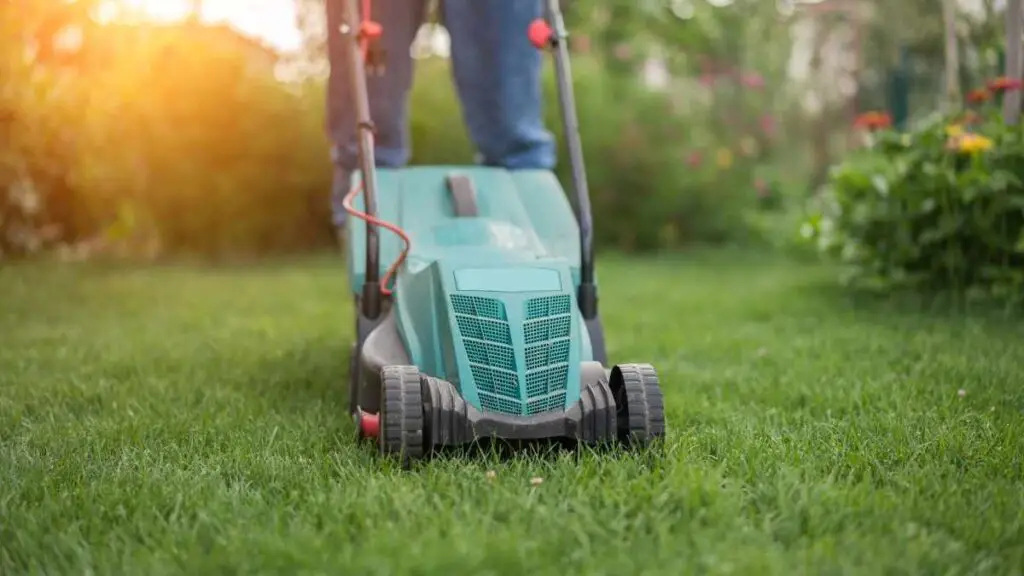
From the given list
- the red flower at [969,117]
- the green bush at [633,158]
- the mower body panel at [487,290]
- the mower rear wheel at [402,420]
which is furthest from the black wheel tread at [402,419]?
the green bush at [633,158]

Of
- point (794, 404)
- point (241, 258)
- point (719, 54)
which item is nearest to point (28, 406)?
point (794, 404)

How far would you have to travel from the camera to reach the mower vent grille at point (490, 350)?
6.26 feet

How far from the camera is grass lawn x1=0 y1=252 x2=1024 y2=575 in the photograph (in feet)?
4.81

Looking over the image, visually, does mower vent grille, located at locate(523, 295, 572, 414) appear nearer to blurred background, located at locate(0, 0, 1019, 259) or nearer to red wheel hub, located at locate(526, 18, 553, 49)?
red wheel hub, located at locate(526, 18, 553, 49)

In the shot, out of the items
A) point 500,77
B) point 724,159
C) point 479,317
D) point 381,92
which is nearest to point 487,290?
point 479,317

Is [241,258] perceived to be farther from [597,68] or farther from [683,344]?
[683,344]

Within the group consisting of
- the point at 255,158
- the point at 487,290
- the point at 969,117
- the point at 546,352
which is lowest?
the point at 546,352

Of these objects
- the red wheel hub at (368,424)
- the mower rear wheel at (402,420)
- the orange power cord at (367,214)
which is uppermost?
the orange power cord at (367,214)

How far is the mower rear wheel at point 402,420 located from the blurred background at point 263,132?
396 cm

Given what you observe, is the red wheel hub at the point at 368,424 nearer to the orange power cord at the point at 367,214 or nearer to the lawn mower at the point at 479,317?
the lawn mower at the point at 479,317

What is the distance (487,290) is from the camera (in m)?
2.00

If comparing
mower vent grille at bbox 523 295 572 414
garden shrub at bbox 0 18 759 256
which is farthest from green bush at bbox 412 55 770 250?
mower vent grille at bbox 523 295 572 414

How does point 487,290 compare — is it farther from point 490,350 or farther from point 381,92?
point 381,92

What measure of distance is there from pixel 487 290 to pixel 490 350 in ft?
0.39
